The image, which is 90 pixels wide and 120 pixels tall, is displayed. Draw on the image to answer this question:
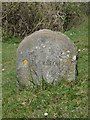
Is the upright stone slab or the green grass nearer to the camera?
the green grass

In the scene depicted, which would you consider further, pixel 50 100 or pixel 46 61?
pixel 46 61

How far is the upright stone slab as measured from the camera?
7.97 m

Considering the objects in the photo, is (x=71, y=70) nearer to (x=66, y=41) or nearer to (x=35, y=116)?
(x=66, y=41)

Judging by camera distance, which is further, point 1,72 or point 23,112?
point 1,72

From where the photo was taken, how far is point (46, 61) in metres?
7.97

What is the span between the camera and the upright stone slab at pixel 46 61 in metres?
7.97

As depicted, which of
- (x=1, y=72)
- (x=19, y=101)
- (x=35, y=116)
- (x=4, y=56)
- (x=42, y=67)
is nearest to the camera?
(x=35, y=116)

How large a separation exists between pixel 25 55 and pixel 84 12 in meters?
12.4

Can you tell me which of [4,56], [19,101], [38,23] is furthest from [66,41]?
[38,23]

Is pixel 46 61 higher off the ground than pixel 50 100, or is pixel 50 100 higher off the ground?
pixel 46 61

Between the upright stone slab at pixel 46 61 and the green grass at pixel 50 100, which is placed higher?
the upright stone slab at pixel 46 61

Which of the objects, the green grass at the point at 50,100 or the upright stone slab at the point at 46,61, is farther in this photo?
the upright stone slab at the point at 46,61

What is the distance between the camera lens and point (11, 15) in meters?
19.7

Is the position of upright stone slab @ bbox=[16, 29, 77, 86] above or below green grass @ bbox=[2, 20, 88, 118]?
above
